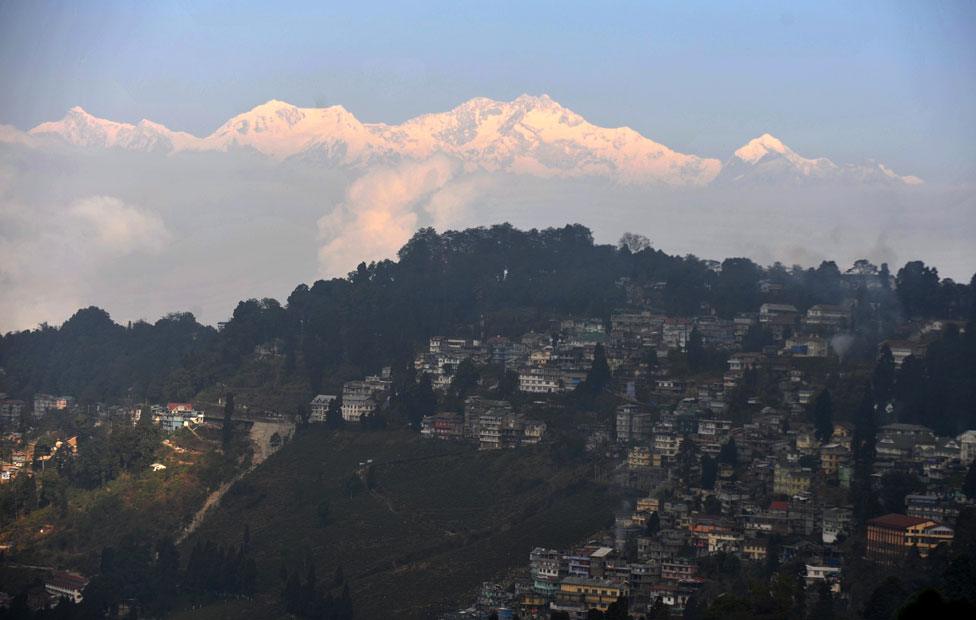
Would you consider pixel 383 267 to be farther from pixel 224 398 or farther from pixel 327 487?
pixel 327 487

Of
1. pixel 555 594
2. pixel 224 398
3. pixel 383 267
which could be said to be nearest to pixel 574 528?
pixel 555 594

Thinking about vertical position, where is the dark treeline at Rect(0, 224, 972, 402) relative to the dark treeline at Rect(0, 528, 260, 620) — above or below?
above

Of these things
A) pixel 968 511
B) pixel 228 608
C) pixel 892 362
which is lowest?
pixel 228 608

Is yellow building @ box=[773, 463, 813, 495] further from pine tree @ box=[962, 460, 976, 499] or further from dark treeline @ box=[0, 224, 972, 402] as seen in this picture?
dark treeline @ box=[0, 224, 972, 402]

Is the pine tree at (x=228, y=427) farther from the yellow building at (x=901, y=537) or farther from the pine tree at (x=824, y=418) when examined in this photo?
the yellow building at (x=901, y=537)

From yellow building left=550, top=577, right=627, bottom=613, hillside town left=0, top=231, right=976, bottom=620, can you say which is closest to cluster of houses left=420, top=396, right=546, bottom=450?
hillside town left=0, top=231, right=976, bottom=620

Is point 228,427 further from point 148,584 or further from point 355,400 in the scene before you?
point 148,584
